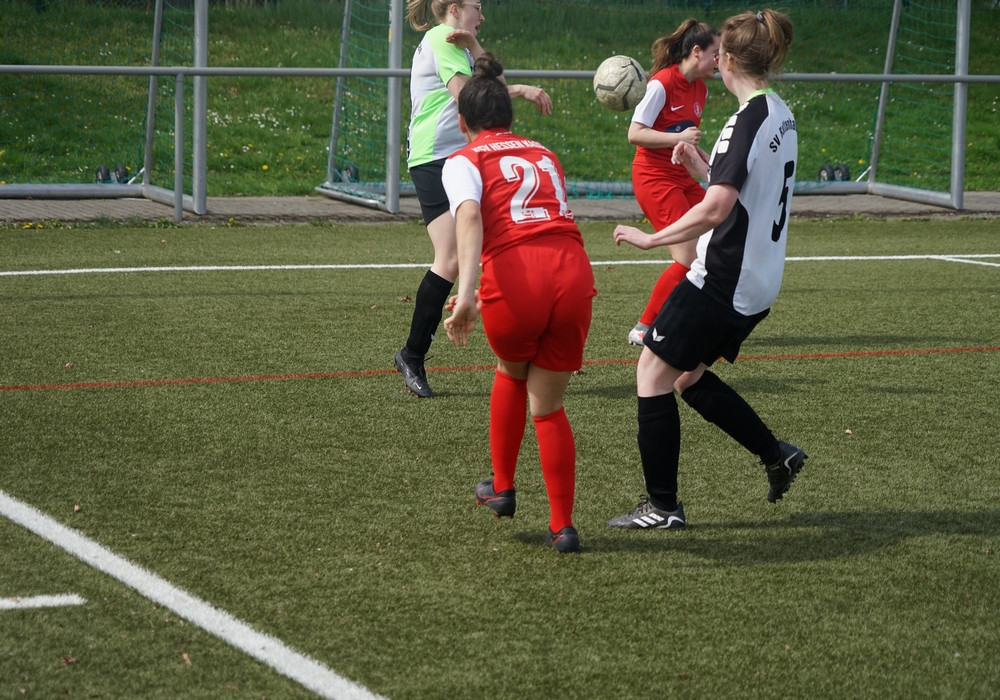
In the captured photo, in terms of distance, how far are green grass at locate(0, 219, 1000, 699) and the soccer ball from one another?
1.39 meters

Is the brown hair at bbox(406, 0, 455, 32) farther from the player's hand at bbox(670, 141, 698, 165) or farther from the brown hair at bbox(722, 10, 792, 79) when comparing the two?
the brown hair at bbox(722, 10, 792, 79)

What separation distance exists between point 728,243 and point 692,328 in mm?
305

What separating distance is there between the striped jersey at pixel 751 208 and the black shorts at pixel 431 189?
2471 millimetres

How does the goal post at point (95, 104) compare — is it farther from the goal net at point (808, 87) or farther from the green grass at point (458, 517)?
the green grass at point (458, 517)

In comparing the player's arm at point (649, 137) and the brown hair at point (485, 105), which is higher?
the brown hair at point (485, 105)

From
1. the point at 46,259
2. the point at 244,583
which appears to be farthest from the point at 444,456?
the point at 46,259

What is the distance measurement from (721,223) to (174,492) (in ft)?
7.25

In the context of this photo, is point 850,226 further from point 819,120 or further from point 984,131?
point 984,131

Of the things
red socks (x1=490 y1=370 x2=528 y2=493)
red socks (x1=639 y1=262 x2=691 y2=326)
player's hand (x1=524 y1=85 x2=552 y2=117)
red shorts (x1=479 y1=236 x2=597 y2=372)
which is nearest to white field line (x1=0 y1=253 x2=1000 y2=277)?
red socks (x1=639 y1=262 x2=691 y2=326)

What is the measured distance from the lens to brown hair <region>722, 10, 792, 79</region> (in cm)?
414

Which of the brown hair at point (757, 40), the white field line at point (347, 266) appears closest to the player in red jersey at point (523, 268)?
the brown hair at point (757, 40)

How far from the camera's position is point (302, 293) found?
8.71 meters

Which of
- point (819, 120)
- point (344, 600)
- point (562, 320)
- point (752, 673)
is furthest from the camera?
point (819, 120)

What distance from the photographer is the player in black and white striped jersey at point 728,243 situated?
4086 millimetres
